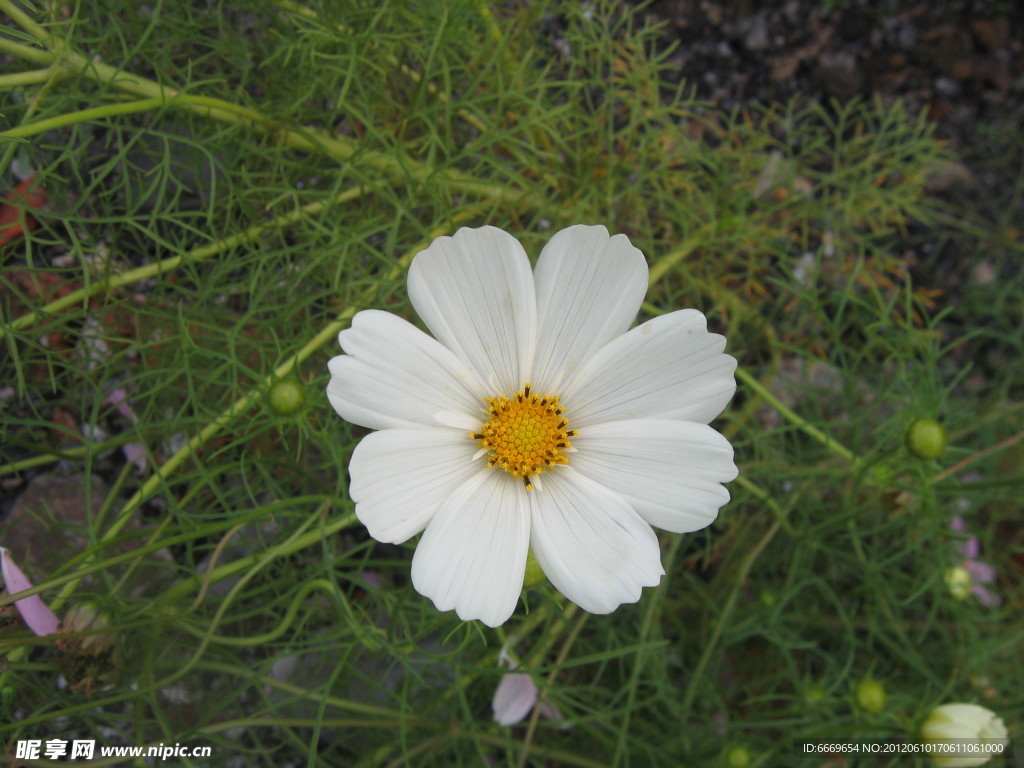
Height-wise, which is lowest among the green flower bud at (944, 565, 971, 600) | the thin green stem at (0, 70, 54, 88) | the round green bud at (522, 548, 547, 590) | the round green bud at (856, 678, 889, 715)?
the green flower bud at (944, 565, 971, 600)

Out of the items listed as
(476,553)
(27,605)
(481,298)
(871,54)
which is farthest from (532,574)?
(871,54)

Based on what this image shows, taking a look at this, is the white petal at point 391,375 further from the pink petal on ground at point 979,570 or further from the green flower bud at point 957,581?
the pink petal on ground at point 979,570

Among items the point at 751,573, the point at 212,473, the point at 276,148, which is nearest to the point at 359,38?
the point at 276,148

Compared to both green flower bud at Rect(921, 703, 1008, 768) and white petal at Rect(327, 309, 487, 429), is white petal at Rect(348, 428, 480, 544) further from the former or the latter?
green flower bud at Rect(921, 703, 1008, 768)

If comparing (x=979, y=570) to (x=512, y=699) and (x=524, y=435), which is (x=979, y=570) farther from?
(x=524, y=435)

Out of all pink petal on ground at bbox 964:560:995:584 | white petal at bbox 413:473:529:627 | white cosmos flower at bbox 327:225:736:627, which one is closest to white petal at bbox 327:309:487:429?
white cosmos flower at bbox 327:225:736:627

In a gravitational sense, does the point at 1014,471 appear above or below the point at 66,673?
below

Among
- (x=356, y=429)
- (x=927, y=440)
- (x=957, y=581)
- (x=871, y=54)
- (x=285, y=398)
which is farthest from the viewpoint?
(x=871, y=54)

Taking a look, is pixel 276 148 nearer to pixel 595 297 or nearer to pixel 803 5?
pixel 595 297
